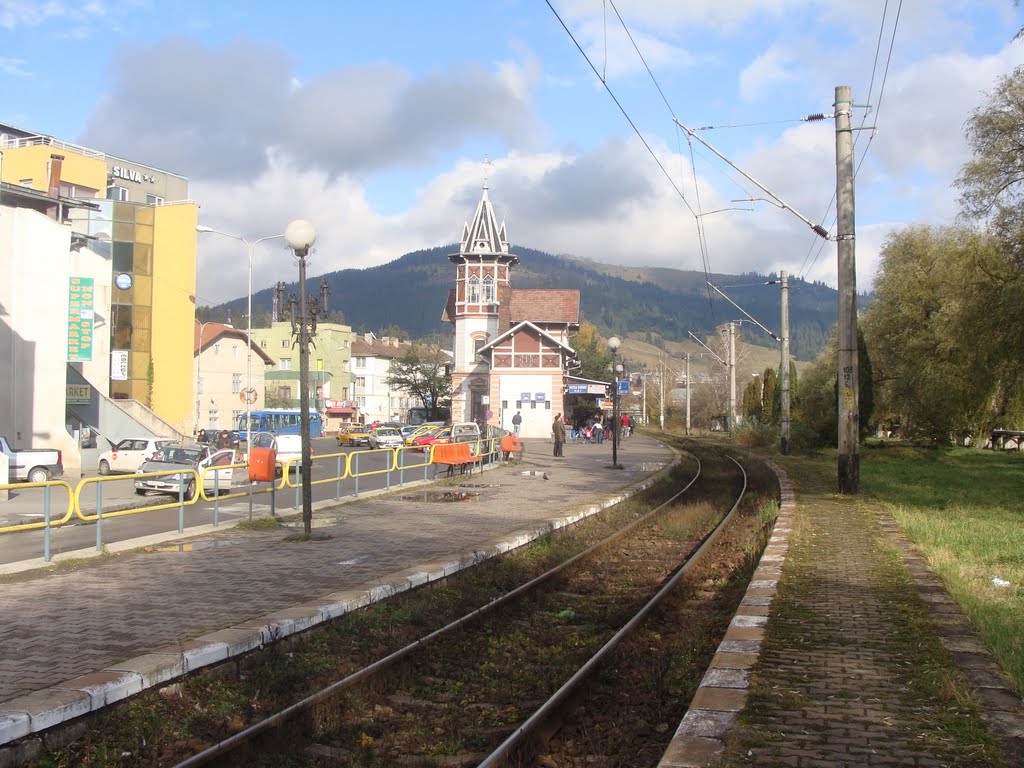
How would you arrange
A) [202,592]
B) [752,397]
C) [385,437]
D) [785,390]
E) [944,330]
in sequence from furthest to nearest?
[752,397]
[385,437]
[785,390]
[944,330]
[202,592]

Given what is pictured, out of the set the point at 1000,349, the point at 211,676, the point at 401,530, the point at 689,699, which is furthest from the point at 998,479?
the point at 211,676

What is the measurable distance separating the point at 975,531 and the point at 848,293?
715cm

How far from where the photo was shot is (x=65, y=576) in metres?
10.2

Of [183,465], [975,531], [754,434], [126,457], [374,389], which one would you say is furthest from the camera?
[374,389]

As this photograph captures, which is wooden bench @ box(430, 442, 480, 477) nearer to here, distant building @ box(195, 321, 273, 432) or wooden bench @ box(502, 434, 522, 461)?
wooden bench @ box(502, 434, 522, 461)

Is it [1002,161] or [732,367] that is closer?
[1002,161]

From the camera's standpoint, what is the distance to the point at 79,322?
36.1 m

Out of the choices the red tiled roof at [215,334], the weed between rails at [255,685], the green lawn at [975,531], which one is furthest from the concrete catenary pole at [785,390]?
the red tiled roof at [215,334]

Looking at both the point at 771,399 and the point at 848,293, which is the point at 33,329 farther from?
the point at 771,399

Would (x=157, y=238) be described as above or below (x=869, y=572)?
above

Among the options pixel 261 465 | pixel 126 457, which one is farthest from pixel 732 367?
pixel 261 465

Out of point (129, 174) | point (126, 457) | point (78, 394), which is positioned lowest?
point (126, 457)

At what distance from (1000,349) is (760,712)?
69.5 ft

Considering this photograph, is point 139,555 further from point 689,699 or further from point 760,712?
point 760,712
